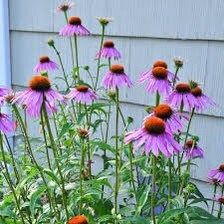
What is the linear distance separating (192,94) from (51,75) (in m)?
1.35

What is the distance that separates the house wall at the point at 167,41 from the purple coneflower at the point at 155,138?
874 mm

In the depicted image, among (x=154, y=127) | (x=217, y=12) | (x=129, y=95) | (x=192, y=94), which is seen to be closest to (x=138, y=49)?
(x=129, y=95)

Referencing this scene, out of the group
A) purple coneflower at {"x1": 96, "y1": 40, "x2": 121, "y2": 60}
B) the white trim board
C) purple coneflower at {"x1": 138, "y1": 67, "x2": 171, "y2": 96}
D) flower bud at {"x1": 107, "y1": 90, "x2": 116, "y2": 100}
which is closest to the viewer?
purple coneflower at {"x1": 138, "y1": 67, "x2": 171, "y2": 96}

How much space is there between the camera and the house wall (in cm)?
184

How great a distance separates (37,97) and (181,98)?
1.30 ft

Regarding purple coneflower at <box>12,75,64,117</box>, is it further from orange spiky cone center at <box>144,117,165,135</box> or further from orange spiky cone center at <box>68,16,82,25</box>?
orange spiky cone center at <box>68,16,82,25</box>

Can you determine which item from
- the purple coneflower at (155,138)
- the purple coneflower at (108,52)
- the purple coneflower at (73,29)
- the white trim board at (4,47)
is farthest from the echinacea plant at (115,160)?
the white trim board at (4,47)

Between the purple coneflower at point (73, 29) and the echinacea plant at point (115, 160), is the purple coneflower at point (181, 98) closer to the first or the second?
the echinacea plant at point (115, 160)

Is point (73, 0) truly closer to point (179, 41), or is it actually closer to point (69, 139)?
point (179, 41)

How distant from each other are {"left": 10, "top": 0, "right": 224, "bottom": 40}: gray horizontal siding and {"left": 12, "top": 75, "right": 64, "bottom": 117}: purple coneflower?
0.90m

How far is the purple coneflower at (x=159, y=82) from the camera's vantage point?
4.09 ft

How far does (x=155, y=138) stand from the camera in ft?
3.34

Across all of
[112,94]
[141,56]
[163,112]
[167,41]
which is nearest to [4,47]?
[141,56]

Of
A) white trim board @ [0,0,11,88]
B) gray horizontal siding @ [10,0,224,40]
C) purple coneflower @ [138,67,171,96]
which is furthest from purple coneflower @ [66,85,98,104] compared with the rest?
white trim board @ [0,0,11,88]
